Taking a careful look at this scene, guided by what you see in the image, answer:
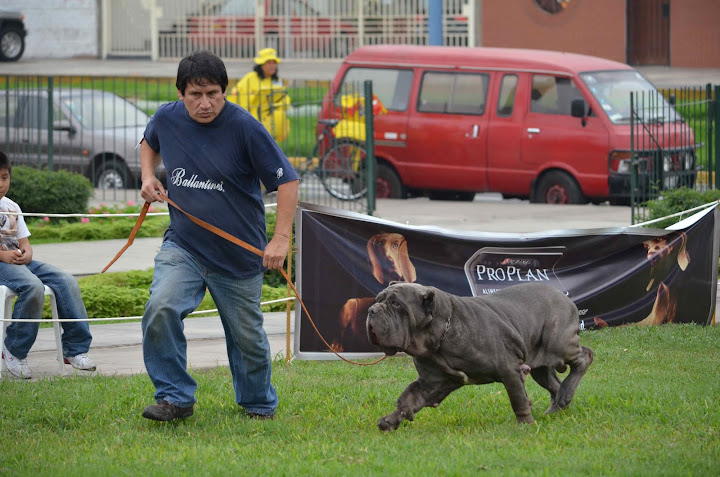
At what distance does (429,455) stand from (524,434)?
2.13 ft

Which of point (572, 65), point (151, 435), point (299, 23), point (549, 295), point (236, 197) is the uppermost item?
point (299, 23)

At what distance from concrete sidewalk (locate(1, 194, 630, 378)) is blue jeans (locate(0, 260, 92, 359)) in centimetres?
22

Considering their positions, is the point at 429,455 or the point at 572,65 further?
the point at 572,65

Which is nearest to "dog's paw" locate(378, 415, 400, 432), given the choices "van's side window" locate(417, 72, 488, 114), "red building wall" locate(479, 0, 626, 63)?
"van's side window" locate(417, 72, 488, 114)

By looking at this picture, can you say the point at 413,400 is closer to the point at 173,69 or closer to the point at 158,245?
the point at 158,245

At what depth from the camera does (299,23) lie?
135ft

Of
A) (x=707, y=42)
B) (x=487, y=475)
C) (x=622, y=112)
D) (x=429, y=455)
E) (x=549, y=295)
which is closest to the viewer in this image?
(x=487, y=475)

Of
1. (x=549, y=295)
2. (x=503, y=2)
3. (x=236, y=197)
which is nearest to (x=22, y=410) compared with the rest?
(x=236, y=197)

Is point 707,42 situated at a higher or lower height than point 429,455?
higher

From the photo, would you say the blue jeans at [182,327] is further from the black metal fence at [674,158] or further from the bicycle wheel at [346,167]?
the bicycle wheel at [346,167]

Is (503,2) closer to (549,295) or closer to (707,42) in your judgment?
(707,42)

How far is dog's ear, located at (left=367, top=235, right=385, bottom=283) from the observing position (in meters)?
8.59

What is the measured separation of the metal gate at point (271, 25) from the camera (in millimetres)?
40188

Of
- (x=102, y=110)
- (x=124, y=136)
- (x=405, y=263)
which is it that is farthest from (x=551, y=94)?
(x=405, y=263)
